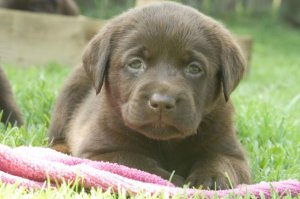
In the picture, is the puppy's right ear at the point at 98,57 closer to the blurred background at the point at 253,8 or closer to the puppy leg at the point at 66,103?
the puppy leg at the point at 66,103

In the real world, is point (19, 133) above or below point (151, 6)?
below

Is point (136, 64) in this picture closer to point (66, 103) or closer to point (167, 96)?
point (167, 96)

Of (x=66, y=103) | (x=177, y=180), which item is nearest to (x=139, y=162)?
(x=177, y=180)

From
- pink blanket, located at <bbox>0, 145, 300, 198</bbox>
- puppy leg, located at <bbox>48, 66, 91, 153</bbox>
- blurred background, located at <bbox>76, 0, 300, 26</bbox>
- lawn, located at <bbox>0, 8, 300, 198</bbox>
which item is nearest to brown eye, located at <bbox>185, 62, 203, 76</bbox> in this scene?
pink blanket, located at <bbox>0, 145, 300, 198</bbox>

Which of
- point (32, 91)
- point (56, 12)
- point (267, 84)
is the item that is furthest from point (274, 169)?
point (56, 12)

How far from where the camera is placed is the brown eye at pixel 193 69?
3.46 meters

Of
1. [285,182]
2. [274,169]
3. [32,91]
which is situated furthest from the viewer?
[32,91]

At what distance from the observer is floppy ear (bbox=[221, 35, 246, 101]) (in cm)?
360

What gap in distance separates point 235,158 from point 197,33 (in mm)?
739

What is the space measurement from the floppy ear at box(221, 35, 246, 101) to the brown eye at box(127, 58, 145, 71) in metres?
0.48

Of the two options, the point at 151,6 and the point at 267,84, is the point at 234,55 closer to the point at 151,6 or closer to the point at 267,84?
the point at 151,6

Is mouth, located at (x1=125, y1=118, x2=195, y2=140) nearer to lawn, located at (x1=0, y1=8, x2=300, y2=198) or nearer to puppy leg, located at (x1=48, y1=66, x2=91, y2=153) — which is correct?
lawn, located at (x1=0, y1=8, x2=300, y2=198)

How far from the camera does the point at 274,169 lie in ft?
13.1

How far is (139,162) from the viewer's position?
138 inches
